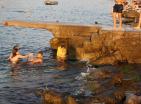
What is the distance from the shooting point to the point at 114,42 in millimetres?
27234

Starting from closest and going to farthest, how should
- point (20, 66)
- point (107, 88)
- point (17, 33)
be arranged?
point (107, 88) < point (20, 66) < point (17, 33)

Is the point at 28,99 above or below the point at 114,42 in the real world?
below

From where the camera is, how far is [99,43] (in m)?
27.8

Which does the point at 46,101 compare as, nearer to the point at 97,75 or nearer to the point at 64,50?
the point at 97,75

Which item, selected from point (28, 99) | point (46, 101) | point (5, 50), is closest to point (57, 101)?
point (46, 101)

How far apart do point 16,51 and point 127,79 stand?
9.36 metres

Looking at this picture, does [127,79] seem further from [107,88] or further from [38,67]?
[38,67]

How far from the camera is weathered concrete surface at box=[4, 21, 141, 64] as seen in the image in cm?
2662

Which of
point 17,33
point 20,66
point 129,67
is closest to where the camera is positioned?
point 129,67

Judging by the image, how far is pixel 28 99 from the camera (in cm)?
1980

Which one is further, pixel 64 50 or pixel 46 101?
pixel 64 50

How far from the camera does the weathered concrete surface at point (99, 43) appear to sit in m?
26.6

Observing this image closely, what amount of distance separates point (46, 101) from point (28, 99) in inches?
74.0

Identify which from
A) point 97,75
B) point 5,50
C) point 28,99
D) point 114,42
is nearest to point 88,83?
point 97,75
